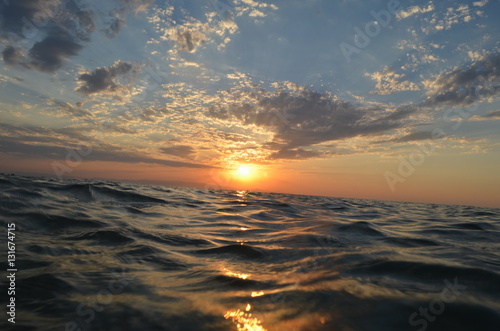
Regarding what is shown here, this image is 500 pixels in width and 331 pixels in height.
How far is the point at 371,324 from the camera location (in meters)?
2.71

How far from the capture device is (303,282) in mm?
3785

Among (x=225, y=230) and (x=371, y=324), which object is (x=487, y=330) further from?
(x=225, y=230)

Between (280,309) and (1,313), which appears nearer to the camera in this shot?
(1,313)

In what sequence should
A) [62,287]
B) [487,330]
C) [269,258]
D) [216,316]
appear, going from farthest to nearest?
[269,258] < [62,287] < [216,316] < [487,330]

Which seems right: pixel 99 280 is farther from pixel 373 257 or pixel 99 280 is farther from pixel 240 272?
pixel 373 257

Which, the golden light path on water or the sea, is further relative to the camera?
the sea

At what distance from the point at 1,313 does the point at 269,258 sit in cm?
389

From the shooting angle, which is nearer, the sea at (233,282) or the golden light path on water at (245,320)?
the golden light path on water at (245,320)

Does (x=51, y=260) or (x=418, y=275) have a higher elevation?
(x=51, y=260)

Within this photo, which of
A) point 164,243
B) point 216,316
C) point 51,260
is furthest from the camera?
point 164,243

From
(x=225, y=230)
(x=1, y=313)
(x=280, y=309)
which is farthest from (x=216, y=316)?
(x=225, y=230)

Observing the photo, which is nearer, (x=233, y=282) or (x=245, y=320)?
(x=245, y=320)

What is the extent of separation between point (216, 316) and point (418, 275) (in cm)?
346

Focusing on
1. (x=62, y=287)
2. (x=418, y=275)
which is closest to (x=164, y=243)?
(x=62, y=287)
